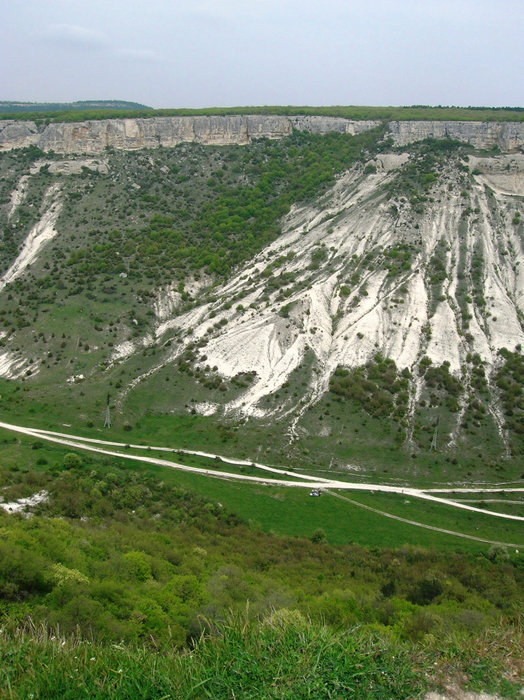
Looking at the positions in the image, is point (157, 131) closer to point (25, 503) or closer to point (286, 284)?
point (286, 284)

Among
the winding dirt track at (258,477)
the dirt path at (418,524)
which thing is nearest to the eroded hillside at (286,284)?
the winding dirt track at (258,477)

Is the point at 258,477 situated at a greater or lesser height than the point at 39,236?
lesser

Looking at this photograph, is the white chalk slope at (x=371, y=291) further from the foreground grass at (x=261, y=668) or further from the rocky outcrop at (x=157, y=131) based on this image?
the foreground grass at (x=261, y=668)

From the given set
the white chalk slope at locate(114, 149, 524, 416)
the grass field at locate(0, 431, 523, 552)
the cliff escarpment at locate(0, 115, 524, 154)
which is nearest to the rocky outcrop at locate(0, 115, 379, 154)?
the cliff escarpment at locate(0, 115, 524, 154)

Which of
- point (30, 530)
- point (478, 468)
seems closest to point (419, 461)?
point (478, 468)

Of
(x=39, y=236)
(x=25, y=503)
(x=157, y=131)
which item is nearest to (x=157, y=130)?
(x=157, y=131)
